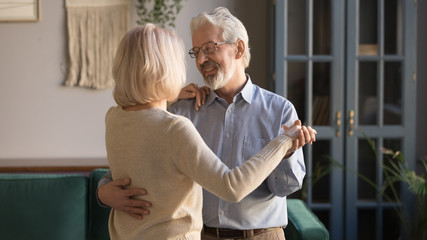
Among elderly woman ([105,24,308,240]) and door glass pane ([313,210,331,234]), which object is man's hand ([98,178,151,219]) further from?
door glass pane ([313,210,331,234])

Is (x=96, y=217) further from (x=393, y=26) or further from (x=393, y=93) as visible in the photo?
(x=393, y=26)

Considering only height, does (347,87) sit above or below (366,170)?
above

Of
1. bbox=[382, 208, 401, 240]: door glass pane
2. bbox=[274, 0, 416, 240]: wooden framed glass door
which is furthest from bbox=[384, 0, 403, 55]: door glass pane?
bbox=[382, 208, 401, 240]: door glass pane

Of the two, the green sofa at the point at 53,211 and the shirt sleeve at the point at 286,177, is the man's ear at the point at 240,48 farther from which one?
the green sofa at the point at 53,211

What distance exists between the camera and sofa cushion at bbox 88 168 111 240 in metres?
2.73

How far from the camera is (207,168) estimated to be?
135 centimetres

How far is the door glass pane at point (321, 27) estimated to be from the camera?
12.4 feet

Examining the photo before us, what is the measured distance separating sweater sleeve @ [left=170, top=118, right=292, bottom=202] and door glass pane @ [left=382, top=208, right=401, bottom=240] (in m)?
2.75

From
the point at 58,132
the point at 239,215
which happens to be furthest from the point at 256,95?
the point at 58,132

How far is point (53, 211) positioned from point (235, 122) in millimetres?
1152

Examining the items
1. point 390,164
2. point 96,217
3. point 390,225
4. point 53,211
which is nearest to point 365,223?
point 390,225

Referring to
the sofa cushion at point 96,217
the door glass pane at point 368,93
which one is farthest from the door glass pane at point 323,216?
the sofa cushion at point 96,217

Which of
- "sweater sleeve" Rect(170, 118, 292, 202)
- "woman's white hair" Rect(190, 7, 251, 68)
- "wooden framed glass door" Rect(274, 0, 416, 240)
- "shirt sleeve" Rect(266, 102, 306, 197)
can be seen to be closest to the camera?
"sweater sleeve" Rect(170, 118, 292, 202)

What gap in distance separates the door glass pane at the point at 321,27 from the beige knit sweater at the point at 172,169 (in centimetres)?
243
